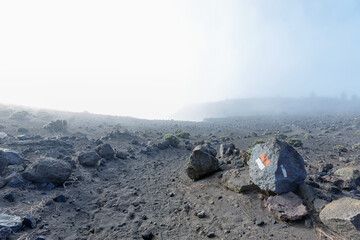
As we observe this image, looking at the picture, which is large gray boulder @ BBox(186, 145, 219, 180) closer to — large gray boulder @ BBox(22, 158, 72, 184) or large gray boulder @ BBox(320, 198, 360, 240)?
large gray boulder @ BBox(320, 198, 360, 240)

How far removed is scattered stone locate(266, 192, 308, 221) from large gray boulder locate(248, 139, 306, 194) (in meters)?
0.18

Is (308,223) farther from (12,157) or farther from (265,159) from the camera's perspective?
(12,157)

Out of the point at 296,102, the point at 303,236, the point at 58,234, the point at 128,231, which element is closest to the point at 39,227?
the point at 58,234

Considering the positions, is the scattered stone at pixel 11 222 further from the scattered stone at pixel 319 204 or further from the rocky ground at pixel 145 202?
the scattered stone at pixel 319 204

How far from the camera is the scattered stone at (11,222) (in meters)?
4.48

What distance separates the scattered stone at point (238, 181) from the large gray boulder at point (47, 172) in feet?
17.8

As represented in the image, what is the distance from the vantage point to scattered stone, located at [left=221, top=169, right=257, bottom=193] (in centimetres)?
611

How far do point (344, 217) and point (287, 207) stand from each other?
3.67 ft

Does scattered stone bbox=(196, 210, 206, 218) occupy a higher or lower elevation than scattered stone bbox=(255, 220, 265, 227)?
lower

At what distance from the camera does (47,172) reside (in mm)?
6918

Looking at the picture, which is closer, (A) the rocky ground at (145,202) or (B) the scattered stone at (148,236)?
(A) the rocky ground at (145,202)

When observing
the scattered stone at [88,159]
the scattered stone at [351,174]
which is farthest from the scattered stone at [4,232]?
the scattered stone at [351,174]

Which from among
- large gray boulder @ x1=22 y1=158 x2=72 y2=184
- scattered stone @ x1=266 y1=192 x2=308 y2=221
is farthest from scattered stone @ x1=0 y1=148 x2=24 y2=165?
scattered stone @ x1=266 y1=192 x2=308 y2=221

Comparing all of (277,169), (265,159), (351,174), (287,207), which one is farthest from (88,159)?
(351,174)
